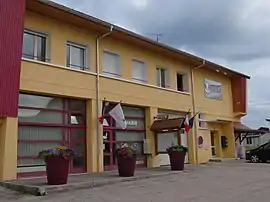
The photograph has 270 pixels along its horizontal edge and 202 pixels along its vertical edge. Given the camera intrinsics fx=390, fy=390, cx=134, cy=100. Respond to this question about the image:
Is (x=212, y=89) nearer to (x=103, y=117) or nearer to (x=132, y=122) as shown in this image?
(x=132, y=122)

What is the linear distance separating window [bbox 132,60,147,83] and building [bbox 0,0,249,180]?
2 cm

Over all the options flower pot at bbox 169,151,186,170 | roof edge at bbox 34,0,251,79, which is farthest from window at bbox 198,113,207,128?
flower pot at bbox 169,151,186,170

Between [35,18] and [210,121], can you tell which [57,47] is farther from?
[210,121]

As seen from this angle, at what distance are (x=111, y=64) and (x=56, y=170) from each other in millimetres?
8168

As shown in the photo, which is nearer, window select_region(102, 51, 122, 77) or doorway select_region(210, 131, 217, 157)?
→ window select_region(102, 51, 122, 77)

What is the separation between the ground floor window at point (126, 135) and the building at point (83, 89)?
50 mm

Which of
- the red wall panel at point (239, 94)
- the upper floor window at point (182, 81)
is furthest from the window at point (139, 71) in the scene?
the red wall panel at point (239, 94)

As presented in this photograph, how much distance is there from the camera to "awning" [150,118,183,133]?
20.0 m

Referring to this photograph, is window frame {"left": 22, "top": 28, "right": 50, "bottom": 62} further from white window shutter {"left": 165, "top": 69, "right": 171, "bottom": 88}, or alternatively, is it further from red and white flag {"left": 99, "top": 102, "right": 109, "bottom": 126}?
white window shutter {"left": 165, "top": 69, "right": 171, "bottom": 88}

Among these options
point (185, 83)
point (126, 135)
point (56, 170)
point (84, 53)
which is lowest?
point (56, 170)

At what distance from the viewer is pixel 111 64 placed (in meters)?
19.4

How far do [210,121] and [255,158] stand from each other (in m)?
3.94

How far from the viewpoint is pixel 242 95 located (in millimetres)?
30219

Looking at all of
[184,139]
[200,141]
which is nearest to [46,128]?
[184,139]
